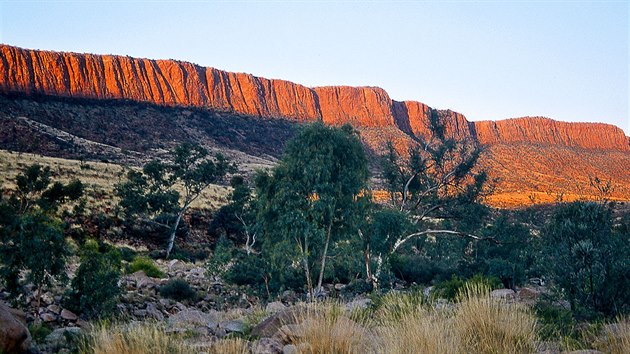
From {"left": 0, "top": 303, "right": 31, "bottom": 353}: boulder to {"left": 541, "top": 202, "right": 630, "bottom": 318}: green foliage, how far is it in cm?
943

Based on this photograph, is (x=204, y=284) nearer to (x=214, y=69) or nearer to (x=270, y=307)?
(x=270, y=307)

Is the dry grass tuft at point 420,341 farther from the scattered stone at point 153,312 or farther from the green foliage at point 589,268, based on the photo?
the scattered stone at point 153,312

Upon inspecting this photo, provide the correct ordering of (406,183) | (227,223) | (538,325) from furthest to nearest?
(227,223) → (406,183) → (538,325)

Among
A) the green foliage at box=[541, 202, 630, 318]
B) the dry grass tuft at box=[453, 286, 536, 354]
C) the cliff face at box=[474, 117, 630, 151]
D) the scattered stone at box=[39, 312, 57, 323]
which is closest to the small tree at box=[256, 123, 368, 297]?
the scattered stone at box=[39, 312, 57, 323]

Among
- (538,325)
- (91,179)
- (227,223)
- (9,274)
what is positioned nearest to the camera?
(538,325)

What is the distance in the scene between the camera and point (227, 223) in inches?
1521

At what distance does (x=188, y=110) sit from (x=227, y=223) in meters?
69.5

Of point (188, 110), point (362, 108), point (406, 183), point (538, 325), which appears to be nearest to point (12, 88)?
point (188, 110)

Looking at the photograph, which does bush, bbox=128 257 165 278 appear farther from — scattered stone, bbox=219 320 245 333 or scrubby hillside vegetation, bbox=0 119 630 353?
scattered stone, bbox=219 320 245 333

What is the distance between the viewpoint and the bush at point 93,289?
12.8 metres

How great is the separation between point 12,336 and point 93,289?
6.67 m

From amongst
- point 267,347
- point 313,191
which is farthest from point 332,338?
point 313,191

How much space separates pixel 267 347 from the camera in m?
5.81

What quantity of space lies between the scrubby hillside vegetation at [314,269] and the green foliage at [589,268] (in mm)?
37
